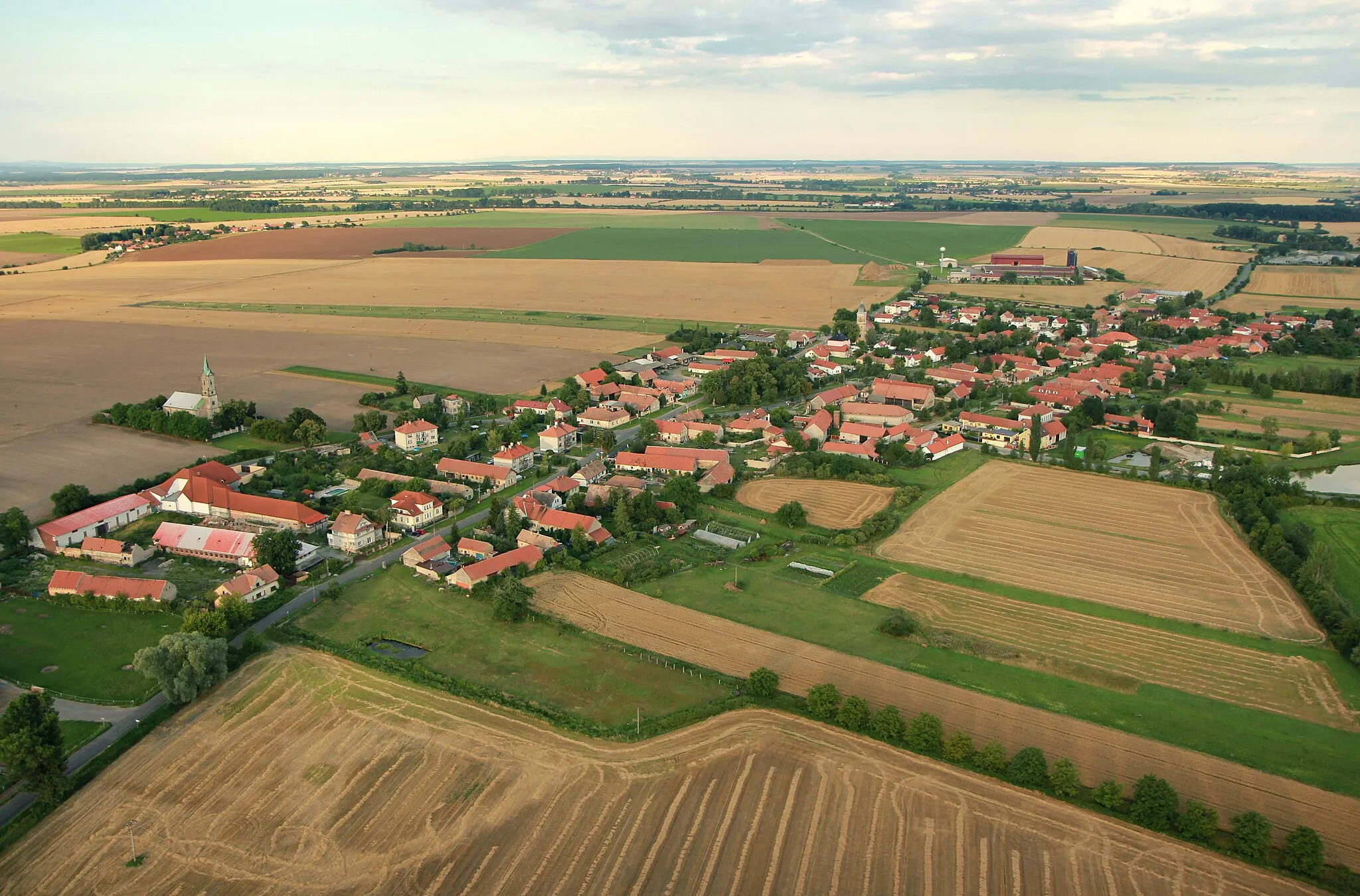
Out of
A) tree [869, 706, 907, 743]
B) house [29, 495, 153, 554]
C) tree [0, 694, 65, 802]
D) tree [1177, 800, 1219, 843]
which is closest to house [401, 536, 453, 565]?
house [29, 495, 153, 554]

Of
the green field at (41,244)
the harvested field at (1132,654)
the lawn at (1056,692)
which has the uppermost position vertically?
the green field at (41,244)

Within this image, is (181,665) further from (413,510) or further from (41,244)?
(41,244)

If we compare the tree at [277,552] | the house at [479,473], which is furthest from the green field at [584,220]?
the tree at [277,552]

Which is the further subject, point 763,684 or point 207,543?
point 207,543

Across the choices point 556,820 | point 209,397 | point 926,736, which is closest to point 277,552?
point 556,820

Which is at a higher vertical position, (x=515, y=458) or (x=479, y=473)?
(x=515, y=458)

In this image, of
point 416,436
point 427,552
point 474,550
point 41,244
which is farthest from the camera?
point 41,244

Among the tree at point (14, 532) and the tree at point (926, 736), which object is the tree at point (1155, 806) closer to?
the tree at point (926, 736)

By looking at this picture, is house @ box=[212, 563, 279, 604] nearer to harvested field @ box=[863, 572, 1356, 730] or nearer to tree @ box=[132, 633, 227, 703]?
tree @ box=[132, 633, 227, 703]
